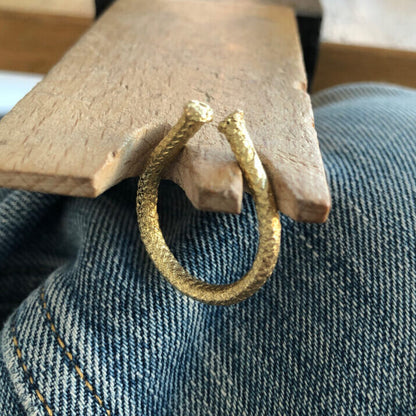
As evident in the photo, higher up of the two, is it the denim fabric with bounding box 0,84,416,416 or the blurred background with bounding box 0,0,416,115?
the blurred background with bounding box 0,0,416,115

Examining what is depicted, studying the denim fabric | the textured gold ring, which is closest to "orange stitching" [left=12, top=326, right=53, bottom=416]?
the denim fabric

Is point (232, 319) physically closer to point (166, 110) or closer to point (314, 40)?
point (166, 110)

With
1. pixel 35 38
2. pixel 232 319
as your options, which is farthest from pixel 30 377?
pixel 35 38

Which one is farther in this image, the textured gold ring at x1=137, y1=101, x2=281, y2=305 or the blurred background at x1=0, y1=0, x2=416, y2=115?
the blurred background at x1=0, y1=0, x2=416, y2=115

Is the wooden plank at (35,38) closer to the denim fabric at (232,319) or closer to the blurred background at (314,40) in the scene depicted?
the blurred background at (314,40)

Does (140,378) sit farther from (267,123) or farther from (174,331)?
(267,123)

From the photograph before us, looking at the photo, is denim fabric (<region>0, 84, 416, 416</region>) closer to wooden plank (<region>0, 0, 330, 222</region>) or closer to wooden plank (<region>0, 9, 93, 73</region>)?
wooden plank (<region>0, 0, 330, 222</region>)
